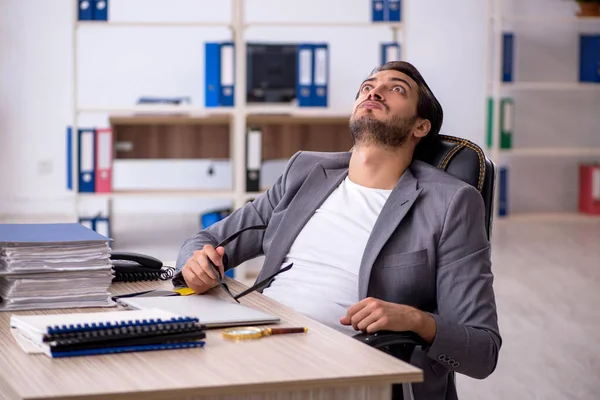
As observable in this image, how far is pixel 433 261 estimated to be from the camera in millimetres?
1923

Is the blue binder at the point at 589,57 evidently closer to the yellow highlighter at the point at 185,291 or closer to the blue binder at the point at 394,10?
the blue binder at the point at 394,10

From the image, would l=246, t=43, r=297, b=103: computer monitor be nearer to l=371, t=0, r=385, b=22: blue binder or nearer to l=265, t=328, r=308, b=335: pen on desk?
l=371, t=0, r=385, b=22: blue binder

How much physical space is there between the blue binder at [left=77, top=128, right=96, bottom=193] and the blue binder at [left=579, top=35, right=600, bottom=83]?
4347 millimetres

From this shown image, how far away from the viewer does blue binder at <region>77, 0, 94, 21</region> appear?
5102 mm

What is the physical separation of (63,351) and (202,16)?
6.59 metres

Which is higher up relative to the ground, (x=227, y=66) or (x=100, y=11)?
(x=100, y=11)

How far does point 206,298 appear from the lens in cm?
176

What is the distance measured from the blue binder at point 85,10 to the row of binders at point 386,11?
60.9 inches

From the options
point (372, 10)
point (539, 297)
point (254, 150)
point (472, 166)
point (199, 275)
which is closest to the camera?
point (199, 275)

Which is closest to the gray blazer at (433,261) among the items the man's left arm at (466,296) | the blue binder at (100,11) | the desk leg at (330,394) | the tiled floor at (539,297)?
the man's left arm at (466,296)

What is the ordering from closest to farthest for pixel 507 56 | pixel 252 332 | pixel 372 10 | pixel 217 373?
pixel 217 373 → pixel 252 332 → pixel 372 10 → pixel 507 56

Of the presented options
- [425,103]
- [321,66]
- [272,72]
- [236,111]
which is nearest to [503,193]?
[272,72]

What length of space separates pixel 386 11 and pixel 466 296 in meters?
3.69

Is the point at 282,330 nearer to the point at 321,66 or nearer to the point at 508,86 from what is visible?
the point at 321,66
